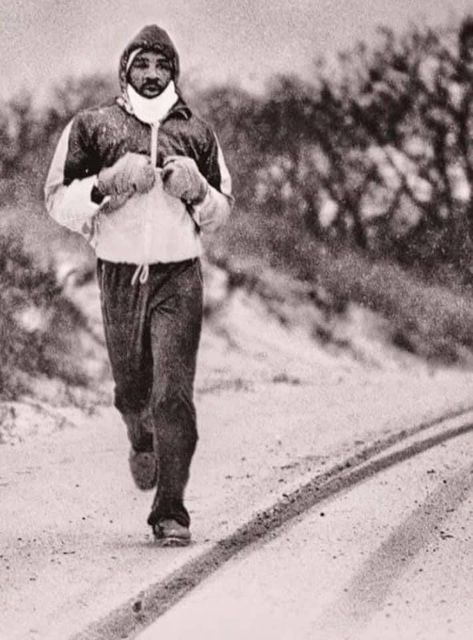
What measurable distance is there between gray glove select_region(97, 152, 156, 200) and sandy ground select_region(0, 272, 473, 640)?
2.24ft

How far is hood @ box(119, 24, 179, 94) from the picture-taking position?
4.26 meters

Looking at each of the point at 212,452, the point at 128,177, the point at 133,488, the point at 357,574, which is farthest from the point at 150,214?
the point at 357,574

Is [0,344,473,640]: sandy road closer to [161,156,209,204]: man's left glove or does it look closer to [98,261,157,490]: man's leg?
[98,261,157,490]: man's leg

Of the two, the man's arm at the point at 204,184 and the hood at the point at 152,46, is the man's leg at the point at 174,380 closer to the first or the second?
the man's arm at the point at 204,184

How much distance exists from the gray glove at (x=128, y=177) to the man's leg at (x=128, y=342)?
21cm

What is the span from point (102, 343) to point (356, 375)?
1.04 m

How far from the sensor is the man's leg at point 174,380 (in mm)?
4238

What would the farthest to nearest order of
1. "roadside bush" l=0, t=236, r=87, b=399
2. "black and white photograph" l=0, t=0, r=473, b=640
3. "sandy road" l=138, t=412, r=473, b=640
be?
1. "roadside bush" l=0, t=236, r=87, b=399
2. "black and white photograph" l=0, t=0, r=473, b=640
3. "sandy road" l=138, t=412, r=473, b=640

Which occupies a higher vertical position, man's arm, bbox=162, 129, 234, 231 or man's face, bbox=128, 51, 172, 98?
man's face, bbox=128, 51, 172, 98

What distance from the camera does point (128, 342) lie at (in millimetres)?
4297

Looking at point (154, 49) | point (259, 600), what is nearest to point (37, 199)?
point (154, 49)

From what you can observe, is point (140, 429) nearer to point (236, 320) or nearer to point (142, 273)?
point (142, 273)

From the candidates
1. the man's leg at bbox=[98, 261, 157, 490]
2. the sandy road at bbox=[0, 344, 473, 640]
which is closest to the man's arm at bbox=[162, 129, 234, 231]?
the man's leg at bbox=[98, 261, 157, 490]

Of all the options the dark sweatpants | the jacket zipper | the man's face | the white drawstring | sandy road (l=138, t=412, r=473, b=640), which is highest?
the man's face
